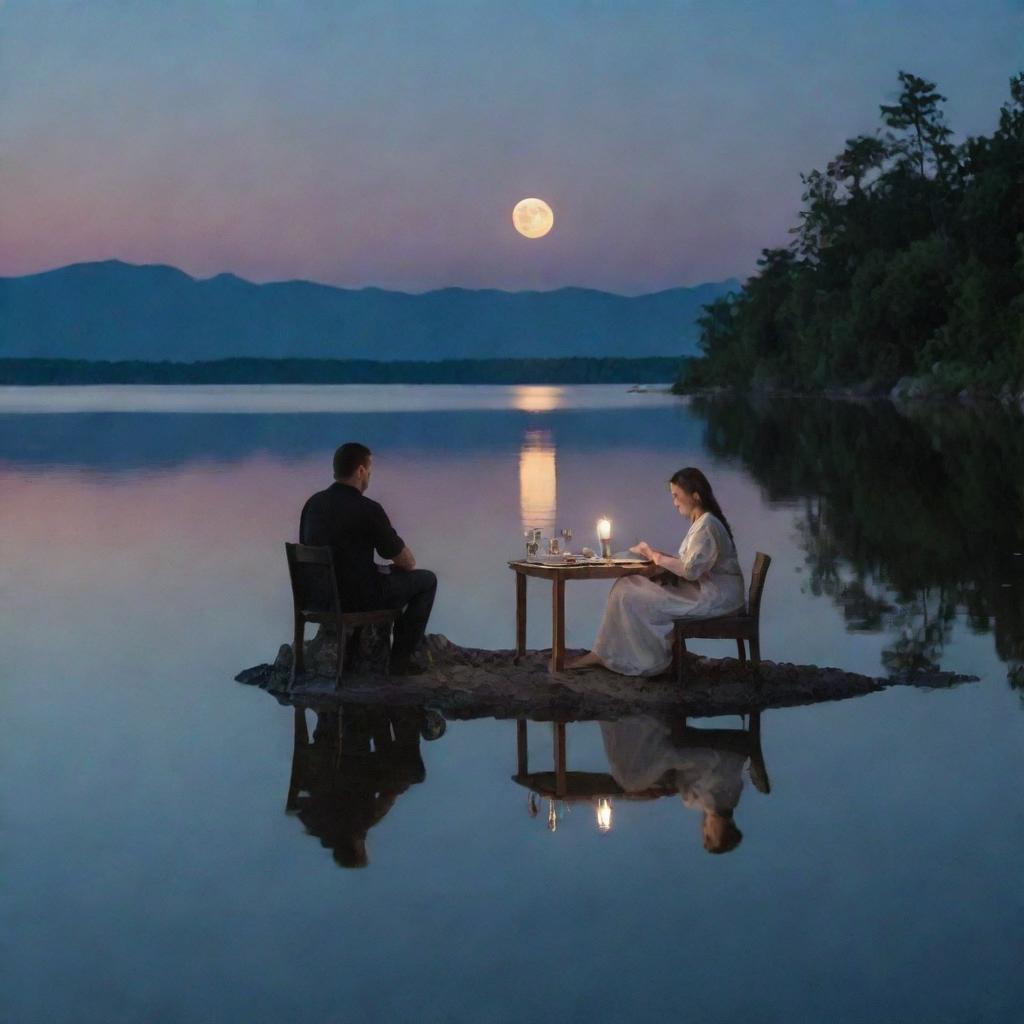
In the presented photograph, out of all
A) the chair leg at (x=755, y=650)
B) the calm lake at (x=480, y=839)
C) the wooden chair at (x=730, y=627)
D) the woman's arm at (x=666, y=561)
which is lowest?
the calm lake at (x=480, y=839)

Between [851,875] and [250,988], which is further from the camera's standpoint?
[851,875]

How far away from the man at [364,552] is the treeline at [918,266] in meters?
55.6

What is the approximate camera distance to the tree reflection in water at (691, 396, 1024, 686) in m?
12.4

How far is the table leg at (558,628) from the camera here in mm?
9938

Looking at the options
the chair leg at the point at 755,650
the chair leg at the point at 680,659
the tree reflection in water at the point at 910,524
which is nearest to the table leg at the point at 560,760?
the chair leg at the point at 680,659

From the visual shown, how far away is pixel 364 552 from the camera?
9930 mm

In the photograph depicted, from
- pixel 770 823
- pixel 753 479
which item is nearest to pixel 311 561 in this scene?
pixel 770 823

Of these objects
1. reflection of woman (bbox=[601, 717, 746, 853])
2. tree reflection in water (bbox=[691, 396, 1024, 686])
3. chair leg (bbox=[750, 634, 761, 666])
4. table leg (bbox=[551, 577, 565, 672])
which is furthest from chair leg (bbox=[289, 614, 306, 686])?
tree reflection in water (bbox=[691, 396, 1024, 686])

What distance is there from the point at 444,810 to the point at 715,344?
406 feet

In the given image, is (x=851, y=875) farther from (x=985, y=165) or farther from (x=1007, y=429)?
(x=985, y=165)

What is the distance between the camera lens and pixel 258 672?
10328 mm

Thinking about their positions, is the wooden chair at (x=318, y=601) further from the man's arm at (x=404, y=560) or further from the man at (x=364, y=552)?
the man's arm at (x=404, y=560)

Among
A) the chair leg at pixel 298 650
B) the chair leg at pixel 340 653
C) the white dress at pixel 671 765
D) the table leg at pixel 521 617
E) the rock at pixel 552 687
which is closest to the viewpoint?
the white dress at pixel 671 765

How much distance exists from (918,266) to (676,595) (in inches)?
2663
